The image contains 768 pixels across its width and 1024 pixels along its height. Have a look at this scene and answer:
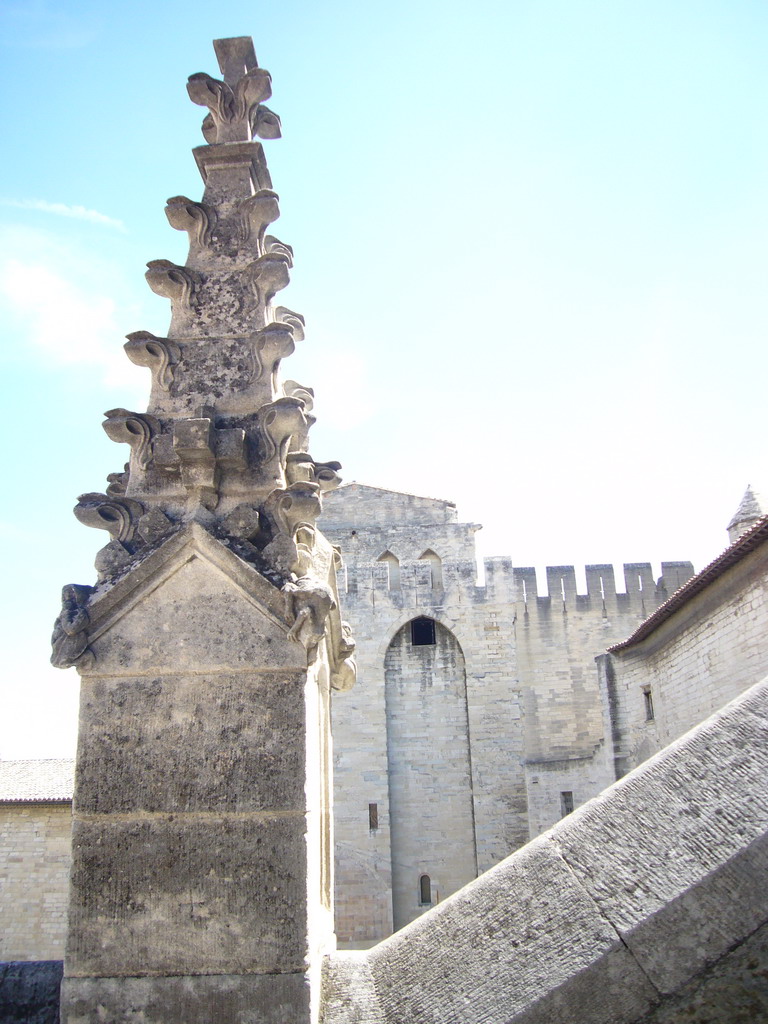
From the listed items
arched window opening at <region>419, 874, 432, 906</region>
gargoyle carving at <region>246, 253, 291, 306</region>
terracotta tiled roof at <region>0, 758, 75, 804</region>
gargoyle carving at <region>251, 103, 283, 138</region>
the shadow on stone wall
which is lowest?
arched window opening at <region>419, 874, 432, 906</region>

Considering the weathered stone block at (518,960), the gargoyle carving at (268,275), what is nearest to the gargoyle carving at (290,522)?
the gargoyle carving at (268,275)

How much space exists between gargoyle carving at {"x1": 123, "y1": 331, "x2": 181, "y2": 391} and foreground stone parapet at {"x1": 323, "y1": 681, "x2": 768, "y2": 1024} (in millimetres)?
2081

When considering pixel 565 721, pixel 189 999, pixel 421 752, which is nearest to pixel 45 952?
pixel 421 752

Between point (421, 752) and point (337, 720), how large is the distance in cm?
235

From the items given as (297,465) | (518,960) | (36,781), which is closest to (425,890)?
(36,781)

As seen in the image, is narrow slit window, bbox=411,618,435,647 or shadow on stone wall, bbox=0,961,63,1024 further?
narrow slit window, bbox=411,618,435,647

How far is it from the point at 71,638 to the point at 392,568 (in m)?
20.7

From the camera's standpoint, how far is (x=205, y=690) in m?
2.51

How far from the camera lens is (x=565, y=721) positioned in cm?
2353

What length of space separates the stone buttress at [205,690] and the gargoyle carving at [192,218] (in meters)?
0.24

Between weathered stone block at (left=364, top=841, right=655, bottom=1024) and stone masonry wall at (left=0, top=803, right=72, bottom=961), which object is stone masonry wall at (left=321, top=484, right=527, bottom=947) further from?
weathered stone block at (left=364, top=841, right=655, bottom=1024)

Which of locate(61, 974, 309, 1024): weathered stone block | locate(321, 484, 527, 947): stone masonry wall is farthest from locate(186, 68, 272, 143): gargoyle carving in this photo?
locate(321, 484, 527, 947): stone masonry wall

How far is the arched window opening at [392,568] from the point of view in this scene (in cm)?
2244

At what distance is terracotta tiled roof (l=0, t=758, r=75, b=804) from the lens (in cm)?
1930
